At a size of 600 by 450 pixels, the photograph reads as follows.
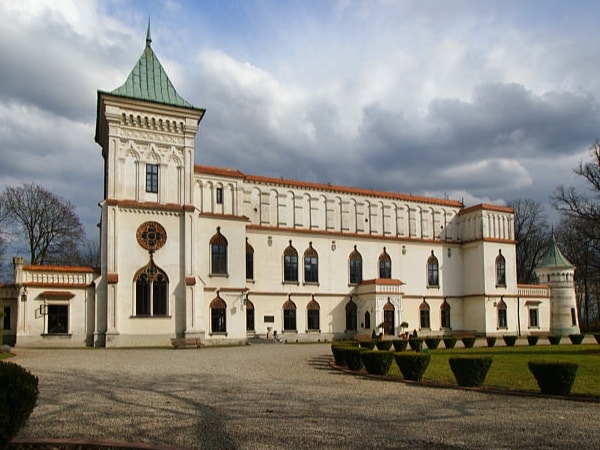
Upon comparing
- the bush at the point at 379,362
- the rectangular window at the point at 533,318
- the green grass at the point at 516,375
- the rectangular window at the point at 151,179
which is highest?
the rectangular window at the point at 151,179

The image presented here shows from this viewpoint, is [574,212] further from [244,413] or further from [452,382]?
[244,413]

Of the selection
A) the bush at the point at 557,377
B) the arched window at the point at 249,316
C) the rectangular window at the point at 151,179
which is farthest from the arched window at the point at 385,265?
the bush at the point at 557,377

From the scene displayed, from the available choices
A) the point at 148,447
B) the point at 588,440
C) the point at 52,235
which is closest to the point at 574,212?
the point at 588,440

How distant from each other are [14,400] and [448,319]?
48038mm

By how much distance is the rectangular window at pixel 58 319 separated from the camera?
35.4 m

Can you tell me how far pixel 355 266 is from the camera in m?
49.1

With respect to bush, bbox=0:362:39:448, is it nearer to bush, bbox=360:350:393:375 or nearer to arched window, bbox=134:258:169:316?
bush, bbox=360:350:393:375

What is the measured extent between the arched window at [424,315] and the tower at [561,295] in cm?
1221

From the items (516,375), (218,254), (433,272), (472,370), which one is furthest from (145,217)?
(472,370)

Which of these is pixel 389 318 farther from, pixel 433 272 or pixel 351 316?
pixel 433 272

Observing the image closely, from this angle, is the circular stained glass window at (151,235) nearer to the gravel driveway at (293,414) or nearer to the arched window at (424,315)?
the gravel driveway at (293,414)

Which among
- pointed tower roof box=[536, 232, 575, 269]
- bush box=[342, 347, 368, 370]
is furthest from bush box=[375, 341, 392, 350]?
pointed tower roof box=[536, 232, 575, 269]

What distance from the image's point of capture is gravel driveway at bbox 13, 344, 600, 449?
983 centimetres

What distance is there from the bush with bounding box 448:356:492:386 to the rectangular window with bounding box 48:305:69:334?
26533 mm
